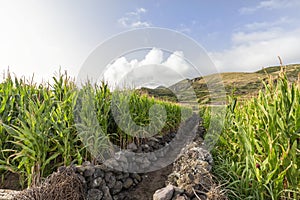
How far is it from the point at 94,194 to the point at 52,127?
1.08 metres

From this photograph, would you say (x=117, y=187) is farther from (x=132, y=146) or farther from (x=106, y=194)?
(x=132, y=146)

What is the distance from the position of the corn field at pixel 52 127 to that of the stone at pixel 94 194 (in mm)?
425

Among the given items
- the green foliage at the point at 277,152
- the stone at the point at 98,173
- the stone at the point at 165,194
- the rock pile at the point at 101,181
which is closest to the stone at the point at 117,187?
the rock pile at the point at 101,181

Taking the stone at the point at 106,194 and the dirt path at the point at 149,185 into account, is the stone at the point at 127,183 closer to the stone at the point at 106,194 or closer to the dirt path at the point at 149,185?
the dirt path at the point at 149,185

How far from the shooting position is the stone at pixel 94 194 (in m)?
2.76

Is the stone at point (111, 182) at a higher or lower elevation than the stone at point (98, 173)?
lower

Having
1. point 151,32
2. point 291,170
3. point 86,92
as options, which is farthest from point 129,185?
point 151,32

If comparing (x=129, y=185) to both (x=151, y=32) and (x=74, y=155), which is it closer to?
(x=74, y=155)

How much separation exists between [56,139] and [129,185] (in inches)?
51.4

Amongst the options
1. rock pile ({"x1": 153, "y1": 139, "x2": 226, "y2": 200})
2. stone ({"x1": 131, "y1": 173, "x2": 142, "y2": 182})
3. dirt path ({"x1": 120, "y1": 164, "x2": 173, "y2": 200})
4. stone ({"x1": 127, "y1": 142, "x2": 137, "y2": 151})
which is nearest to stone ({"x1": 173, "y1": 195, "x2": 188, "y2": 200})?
rock pile ({"x1": 153, "y1": 139, "x2": 226, "y2": 200})

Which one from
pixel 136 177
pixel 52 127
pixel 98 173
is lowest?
pixel 136 177

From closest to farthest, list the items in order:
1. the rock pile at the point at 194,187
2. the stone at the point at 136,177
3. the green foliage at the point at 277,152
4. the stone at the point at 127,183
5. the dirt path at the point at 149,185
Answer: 1. the green foliage at the point at 277,152
2. the rock pile at the point at 194,187
3. the dirt path at the point at 149,185
4. the stone at the point at 127,183
5. the stone at the point at 136,177

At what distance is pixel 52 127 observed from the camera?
3.05m

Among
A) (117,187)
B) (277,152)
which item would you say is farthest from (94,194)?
(277,152)
